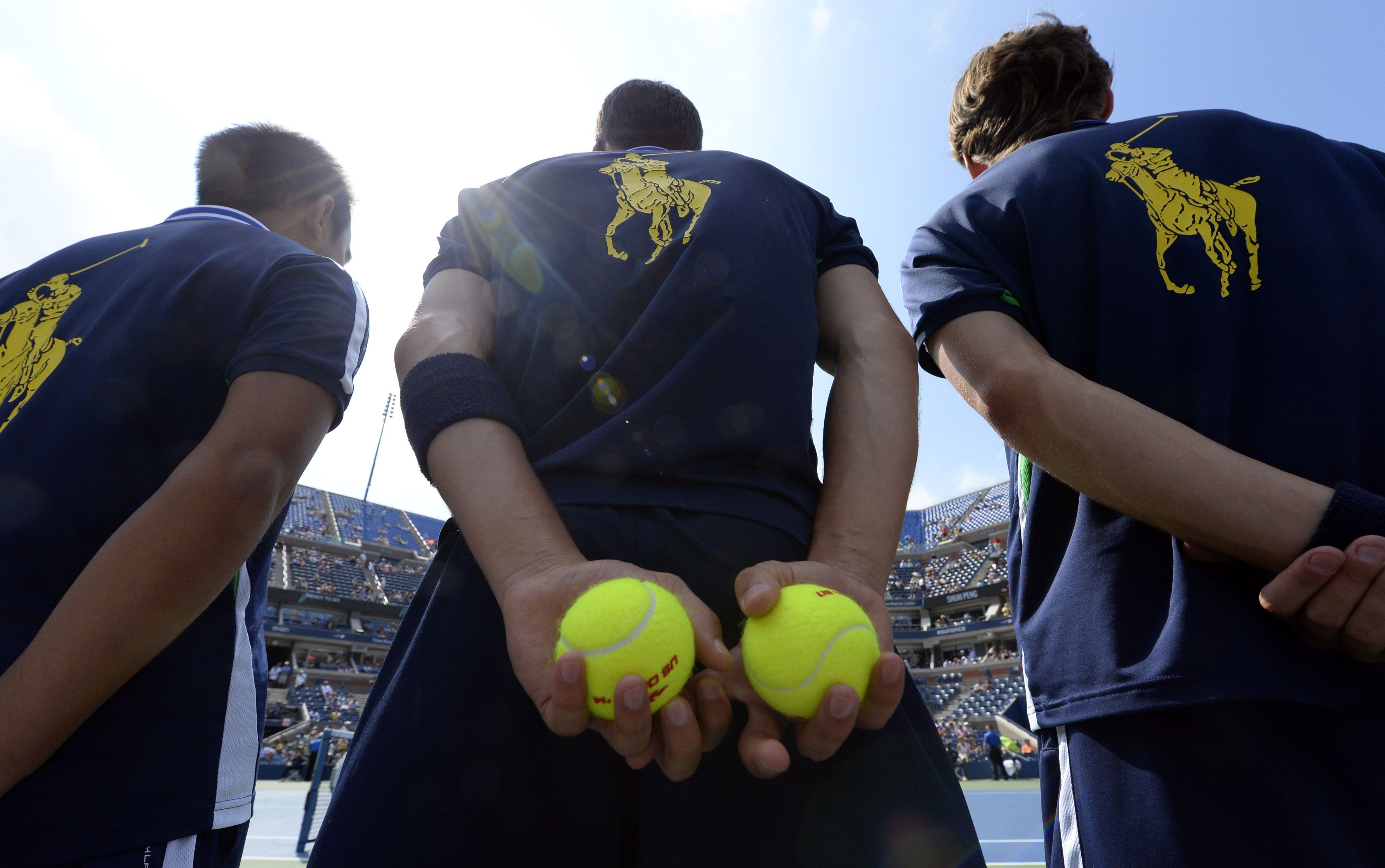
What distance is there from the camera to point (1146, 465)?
140 cm

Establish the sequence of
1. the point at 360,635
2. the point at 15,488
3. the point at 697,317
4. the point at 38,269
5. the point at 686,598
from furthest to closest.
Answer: the point at 360,635 → the point at 38,269 → the point at 15,488 → the point at 697,317 → the point at 686,598

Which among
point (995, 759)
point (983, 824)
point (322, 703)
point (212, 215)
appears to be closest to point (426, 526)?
point (322, 703)

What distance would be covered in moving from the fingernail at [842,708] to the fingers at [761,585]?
163mm

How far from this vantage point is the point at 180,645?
1799 mm

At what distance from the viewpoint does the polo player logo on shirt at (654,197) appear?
1.62 meters

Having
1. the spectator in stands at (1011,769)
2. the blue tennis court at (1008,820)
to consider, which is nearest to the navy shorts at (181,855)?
the blue tennis court at (1008,820)

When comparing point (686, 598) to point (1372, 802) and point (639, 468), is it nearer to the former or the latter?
point (639, 468)

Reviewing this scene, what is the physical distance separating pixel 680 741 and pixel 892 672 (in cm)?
33

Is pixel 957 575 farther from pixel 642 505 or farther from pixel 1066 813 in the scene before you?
pixel 642 505

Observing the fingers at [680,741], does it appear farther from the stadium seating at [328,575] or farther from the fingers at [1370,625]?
the stadium seating at [328,575]

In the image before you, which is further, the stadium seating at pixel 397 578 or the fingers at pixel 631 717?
the stadium seating at pixel 397 578

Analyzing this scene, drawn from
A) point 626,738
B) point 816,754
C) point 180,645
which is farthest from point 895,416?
point 180,645

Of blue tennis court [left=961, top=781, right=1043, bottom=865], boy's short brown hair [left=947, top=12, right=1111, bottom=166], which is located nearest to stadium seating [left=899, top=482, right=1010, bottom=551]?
blue tennis court [left=961, top=781, right=1043, bottom=865]

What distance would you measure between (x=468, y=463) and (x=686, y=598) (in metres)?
0.46
